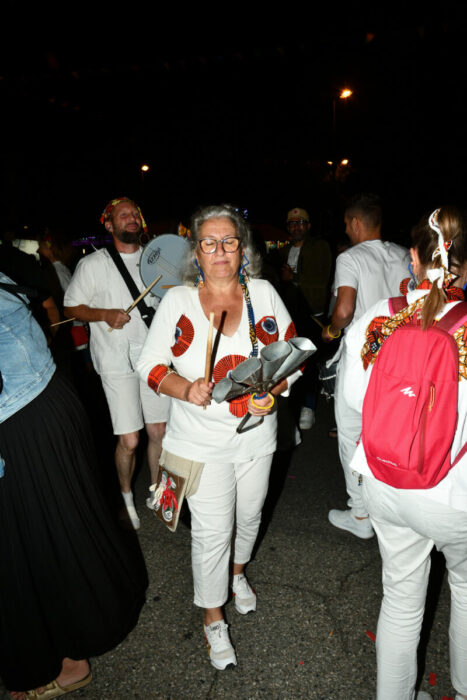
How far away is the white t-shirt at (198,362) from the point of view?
84.3 inches

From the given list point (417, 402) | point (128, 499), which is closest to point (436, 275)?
point (417, 402)

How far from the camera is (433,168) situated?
68.6 feet

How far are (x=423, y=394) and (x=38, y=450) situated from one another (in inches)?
62.2

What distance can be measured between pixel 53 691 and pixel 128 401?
172 centimetres

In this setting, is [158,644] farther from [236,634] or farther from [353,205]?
[353,205]

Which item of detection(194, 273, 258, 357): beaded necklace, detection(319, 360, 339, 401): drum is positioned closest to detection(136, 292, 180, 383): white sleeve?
detection(194, 273, 258, 357): beaded necklace

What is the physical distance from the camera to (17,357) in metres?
1.85

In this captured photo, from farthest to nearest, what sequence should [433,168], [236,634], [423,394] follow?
[433,168] → [236,634] → [423,394]

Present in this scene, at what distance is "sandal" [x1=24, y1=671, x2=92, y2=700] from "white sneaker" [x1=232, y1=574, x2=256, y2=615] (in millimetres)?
881

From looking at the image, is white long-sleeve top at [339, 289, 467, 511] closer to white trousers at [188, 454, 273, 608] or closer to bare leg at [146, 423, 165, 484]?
white trousers at [188, 454, 273, 608]

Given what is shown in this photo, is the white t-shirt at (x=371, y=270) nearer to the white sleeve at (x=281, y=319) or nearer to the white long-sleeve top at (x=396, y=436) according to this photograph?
the white sleeve at (x=281, y=319)

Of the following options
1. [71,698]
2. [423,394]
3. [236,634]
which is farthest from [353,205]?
[71,698]

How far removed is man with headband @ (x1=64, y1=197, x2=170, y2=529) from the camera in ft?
10.7

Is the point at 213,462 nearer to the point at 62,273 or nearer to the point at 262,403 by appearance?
the point at 262,403
